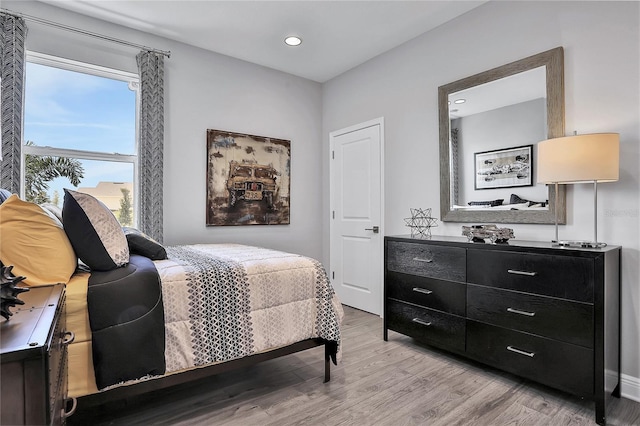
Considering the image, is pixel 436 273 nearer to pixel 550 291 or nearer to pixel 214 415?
pixel 550 291

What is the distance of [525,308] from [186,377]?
2.00 meters

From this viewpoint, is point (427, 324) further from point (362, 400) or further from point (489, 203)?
point (489, 203)

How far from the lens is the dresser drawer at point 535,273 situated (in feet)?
6.42

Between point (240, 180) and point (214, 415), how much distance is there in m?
2.51

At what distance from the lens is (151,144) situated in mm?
3293

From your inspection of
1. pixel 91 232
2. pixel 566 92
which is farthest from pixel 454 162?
pixel 91 232

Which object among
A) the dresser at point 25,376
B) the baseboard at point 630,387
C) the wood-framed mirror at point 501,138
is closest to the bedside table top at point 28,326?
the dresser at point 25,376

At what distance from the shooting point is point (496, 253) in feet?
7.61

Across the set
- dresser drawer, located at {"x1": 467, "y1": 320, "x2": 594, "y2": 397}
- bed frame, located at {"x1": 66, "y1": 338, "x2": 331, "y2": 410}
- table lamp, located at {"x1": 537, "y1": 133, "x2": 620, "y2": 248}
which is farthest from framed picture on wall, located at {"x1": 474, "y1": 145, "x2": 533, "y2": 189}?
bed frame, located at {"x1": 66, "y1": 338, "x2": 331, "y2": 410}

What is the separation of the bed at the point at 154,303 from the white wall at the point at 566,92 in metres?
1.66

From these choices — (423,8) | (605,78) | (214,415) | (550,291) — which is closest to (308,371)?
(214,415)

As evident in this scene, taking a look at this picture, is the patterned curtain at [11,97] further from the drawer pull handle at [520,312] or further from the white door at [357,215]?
the drawer pull handle at [520,312]

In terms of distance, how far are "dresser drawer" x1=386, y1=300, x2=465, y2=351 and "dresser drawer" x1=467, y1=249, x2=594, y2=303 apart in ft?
1.24

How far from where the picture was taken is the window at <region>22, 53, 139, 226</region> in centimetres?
293
